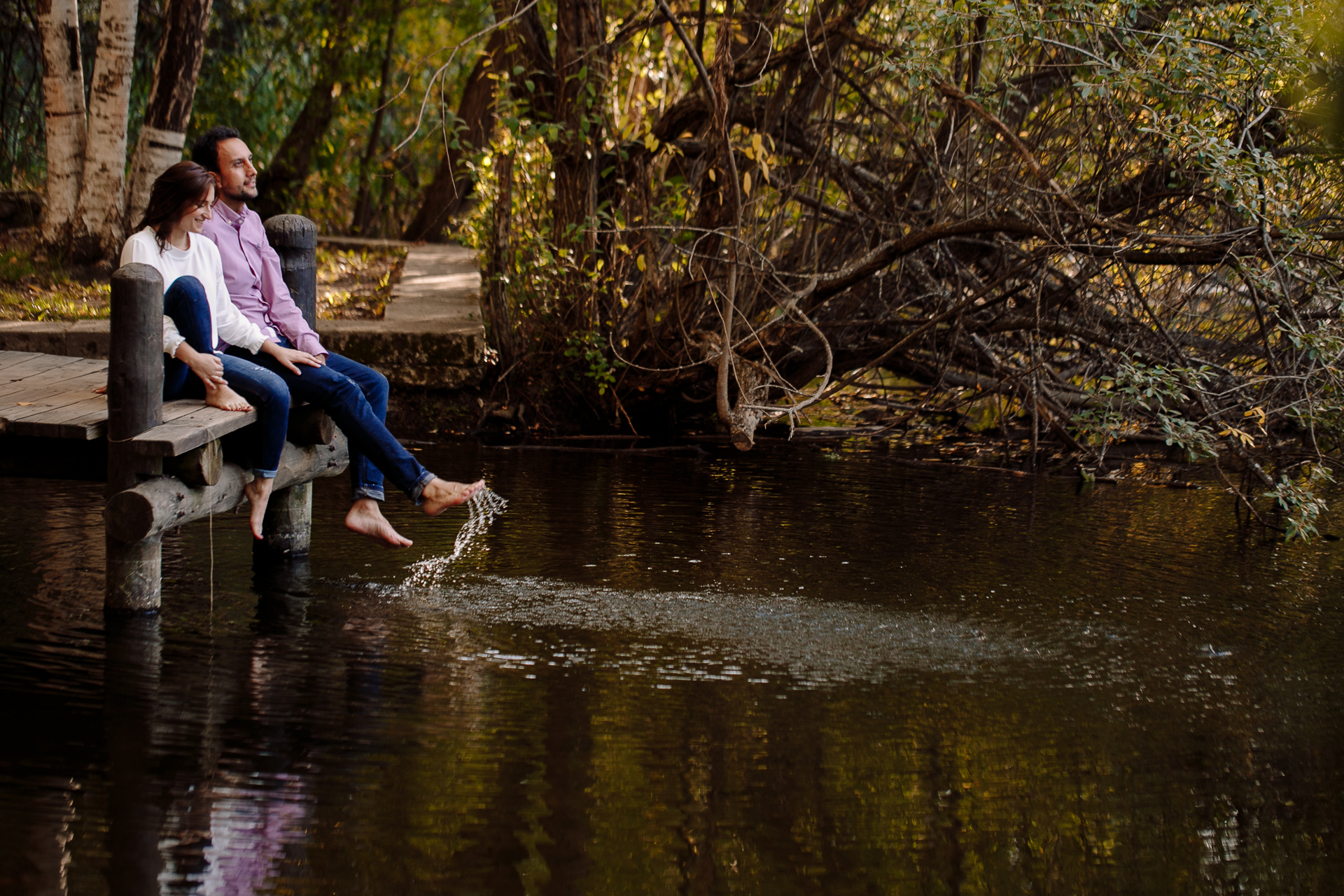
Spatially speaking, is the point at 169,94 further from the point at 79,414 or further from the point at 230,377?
the point at 79,414

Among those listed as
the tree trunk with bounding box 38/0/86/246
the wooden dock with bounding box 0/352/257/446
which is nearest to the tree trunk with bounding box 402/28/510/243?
the tree trunk with bounding box 38/0/86/246

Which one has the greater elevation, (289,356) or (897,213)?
(897,213)

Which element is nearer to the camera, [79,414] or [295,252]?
[79,414]

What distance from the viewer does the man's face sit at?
5.00m

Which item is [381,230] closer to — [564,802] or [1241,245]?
[1241,245]

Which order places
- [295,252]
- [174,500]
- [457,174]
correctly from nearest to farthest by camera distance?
[174,500]
[295,252]
[457,174]

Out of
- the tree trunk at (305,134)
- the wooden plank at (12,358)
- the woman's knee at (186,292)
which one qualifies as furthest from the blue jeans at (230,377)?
the tree trunk at (305,134)

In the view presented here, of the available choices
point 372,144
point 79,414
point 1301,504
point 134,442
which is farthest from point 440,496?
point 372,144

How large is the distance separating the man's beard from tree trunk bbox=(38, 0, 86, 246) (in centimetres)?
532

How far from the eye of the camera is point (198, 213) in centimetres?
464

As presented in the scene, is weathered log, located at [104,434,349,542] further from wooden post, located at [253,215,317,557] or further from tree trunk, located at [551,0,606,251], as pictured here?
tree trunk, located at [551,0,606,251]

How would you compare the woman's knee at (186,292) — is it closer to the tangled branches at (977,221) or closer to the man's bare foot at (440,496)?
the man's bare foot at (440,496)

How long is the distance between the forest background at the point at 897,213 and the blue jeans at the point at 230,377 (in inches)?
68.6

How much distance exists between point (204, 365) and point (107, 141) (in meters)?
5.72
